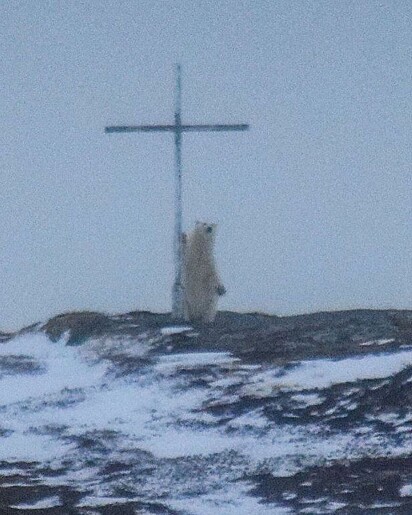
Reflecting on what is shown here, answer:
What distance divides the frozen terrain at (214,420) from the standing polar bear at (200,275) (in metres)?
0.59

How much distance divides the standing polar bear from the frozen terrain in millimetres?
588

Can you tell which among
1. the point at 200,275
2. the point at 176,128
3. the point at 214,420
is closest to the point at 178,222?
the point at 200,275

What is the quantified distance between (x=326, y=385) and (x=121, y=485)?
178 inches

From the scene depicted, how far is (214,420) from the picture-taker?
15938 mm

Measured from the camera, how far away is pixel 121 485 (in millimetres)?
12961

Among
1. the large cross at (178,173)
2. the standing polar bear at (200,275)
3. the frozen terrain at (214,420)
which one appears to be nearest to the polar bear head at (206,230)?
the standing polar bear at (200,275)

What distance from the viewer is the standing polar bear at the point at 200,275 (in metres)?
23.9

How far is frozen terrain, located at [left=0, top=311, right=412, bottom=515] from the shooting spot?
12164 millimetres

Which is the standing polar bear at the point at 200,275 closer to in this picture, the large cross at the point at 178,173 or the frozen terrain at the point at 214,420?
the large cross at the point at 178,173

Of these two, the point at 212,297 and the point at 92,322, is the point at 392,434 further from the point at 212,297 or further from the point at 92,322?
the point at 92,322

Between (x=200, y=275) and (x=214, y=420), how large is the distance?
27.0ft

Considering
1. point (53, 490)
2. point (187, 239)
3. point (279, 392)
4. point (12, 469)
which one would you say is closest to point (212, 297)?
point (187, 239)

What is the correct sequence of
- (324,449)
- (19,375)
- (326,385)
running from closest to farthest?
(324,449) < (326,385) < (19,375)

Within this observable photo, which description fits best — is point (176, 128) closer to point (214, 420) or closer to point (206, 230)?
point (206, 230)
